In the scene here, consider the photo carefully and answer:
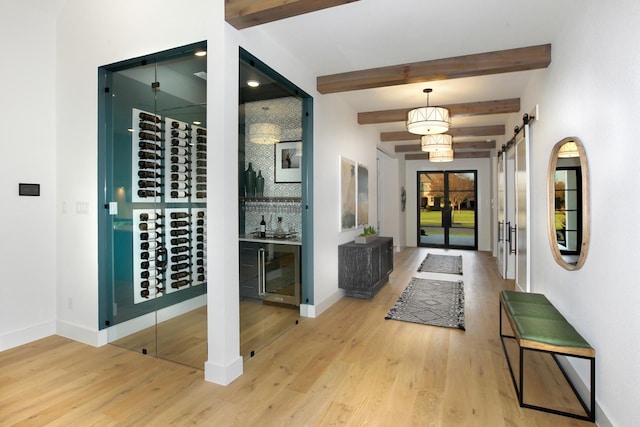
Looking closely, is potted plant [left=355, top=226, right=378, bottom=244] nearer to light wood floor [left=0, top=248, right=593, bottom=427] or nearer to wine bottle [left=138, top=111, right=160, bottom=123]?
light wood floor [left=0, top=248, right=593, bottom=427]

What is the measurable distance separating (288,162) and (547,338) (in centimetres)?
288

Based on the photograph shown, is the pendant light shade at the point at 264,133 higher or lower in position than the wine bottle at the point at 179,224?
higher

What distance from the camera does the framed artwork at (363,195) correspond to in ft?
19.4

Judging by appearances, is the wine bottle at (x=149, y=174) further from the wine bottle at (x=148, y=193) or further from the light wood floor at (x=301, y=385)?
the light wood floor at (x=301, y=385)

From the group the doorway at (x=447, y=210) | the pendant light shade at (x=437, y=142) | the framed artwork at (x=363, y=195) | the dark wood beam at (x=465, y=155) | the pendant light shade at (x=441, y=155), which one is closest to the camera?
the pendant light shade at (x=437, y=142)

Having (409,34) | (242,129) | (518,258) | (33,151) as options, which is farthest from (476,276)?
(33,151)

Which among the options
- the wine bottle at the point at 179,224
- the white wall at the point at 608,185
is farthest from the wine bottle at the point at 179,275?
the white wall at the point at 608,185

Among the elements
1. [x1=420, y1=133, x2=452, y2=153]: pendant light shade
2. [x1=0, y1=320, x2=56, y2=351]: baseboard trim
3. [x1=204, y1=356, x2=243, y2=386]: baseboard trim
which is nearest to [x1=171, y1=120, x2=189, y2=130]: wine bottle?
[x1=204, y1=356, x2=243, y2=386]: baseboard trim

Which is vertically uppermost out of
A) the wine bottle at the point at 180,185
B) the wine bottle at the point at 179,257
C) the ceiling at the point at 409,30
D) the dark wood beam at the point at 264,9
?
the ceiling at the point at 409,30

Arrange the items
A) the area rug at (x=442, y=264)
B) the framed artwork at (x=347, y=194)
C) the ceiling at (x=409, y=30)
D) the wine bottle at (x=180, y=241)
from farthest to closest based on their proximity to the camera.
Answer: the area rug at (x=442, y=264), the framed artwork at (x=347, y=194), the wine bottle at (x=180, y=241), the ceiling at (x=409, y=30)

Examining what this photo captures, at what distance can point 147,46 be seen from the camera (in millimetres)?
3018

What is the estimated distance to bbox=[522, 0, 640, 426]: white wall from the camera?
5.97 feet

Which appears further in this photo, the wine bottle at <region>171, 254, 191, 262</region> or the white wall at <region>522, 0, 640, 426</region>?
the wine bottle at <region>171, 254, 191, 262</region>

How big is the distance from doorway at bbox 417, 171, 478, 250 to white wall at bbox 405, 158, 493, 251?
12 cm
